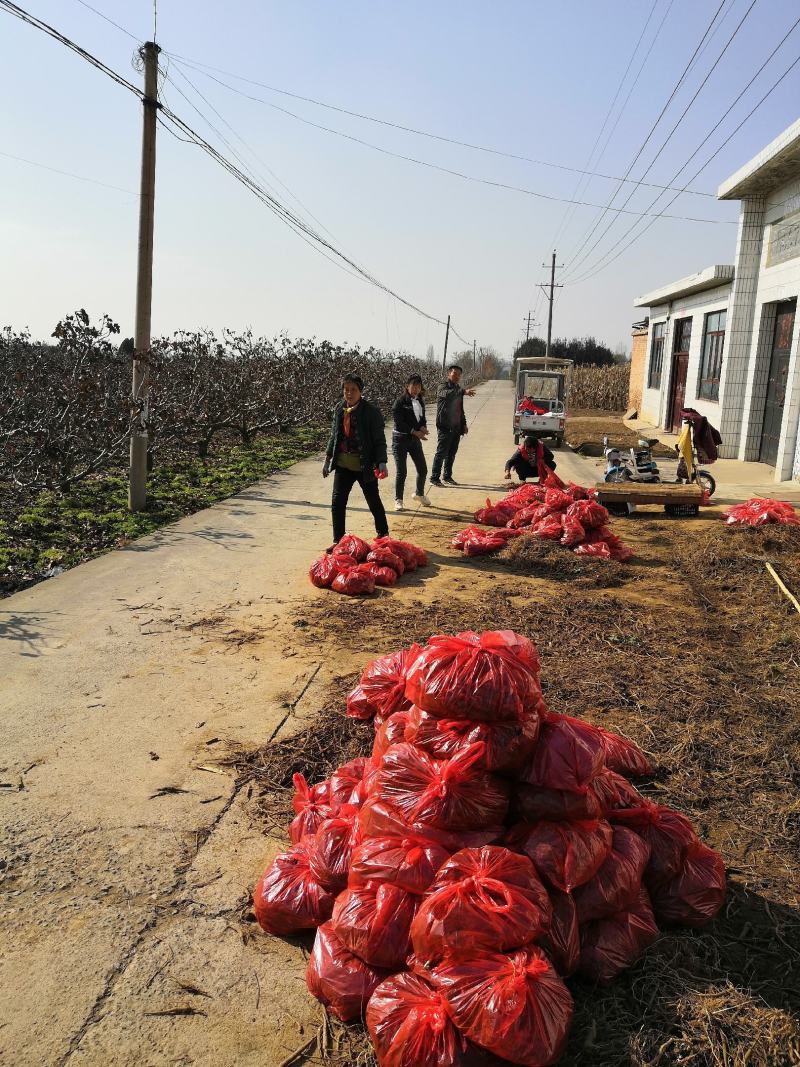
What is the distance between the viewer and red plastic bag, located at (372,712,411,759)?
3.18m

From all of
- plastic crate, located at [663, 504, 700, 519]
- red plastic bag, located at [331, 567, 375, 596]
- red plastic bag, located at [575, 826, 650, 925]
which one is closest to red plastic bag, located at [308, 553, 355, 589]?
red plastic bag, located at [331, 567, 375, 596]

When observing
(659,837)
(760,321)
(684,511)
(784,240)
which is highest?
(784,240)

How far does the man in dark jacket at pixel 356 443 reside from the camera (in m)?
8.05

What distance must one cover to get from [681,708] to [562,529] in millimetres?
4197

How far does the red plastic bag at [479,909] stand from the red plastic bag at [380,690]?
1.45 m

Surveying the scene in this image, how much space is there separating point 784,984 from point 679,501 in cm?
888

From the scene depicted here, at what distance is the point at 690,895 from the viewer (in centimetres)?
296

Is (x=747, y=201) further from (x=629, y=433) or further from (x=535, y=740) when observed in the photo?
(x=535, y=740)

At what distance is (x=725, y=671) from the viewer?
18.4ft

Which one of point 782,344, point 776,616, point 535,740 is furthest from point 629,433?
point 535,740

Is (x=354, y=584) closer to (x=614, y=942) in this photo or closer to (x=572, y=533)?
(x=572, y=533)

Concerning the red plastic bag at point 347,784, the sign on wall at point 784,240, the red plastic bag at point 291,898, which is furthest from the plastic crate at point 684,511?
the red plastic bag at point 291,898

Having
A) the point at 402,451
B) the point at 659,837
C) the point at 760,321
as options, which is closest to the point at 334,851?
the point at 659,837

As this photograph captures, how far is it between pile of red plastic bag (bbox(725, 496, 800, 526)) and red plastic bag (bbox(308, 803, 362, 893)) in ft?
26.0
